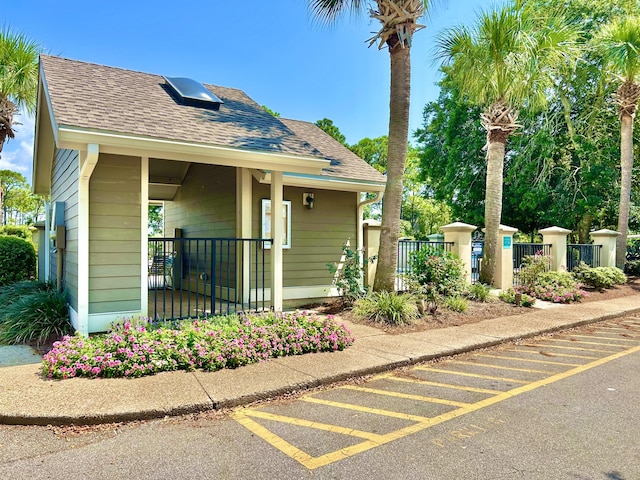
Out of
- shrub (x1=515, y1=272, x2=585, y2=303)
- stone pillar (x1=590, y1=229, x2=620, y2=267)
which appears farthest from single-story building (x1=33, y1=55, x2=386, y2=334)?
stone pillar (x1=590, y1=229, x2=620, y2=267)

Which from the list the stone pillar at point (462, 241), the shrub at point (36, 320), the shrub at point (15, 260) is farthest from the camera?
the shrub at point (15, 260)

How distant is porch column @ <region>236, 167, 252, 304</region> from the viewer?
716 centimetres

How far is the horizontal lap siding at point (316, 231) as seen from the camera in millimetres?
8727

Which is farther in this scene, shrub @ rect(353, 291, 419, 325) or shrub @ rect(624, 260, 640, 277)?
shrub @ rect(624, 260, 640, 277)

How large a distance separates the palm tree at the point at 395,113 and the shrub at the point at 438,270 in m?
0.86

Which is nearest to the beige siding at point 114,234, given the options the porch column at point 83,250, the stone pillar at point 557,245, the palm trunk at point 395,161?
the porch column at point 83,250

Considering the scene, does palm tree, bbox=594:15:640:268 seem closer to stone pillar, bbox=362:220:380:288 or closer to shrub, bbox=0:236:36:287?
stone pillar, bbox=362:220:380:288

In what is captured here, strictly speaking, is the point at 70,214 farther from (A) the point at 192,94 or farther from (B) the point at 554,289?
(B) the point at 554,289

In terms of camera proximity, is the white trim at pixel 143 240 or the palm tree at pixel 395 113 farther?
the palm tree at pixel 395 113

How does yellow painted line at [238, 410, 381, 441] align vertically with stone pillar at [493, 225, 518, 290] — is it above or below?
below

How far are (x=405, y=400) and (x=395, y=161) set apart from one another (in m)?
5.11

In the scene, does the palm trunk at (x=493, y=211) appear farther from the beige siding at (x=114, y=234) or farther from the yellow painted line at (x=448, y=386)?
the beige siding at (x=114, y=234)

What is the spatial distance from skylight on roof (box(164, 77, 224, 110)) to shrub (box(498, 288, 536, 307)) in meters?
7.59

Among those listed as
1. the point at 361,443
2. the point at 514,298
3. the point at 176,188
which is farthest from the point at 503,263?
the point at 361,443
